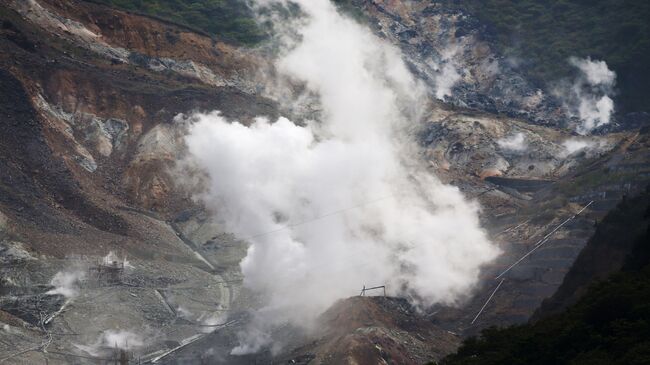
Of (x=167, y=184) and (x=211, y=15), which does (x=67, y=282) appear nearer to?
(x=167, y=184)

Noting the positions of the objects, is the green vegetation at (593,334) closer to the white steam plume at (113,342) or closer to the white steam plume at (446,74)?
the white steam plume at (113,342)

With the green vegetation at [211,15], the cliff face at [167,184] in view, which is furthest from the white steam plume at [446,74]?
the green vegetation at [211,15]

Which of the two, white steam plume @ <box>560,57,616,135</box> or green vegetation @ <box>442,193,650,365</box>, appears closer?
green vegetation @ <box>442,193,650,365</box>

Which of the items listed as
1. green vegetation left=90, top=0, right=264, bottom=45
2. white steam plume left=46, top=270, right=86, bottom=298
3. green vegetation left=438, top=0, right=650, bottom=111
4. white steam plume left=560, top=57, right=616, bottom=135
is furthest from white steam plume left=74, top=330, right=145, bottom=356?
green vegetation left=438, top=0, right=650, bottom=111

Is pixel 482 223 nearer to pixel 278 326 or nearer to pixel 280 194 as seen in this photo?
pixel 280 194

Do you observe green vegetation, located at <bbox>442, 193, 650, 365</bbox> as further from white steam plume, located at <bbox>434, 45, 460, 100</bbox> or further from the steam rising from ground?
white steam plume, located at <bbox>434, 45, 460, 100</bbox>

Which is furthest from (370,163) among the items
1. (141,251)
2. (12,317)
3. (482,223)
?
(12,317)
